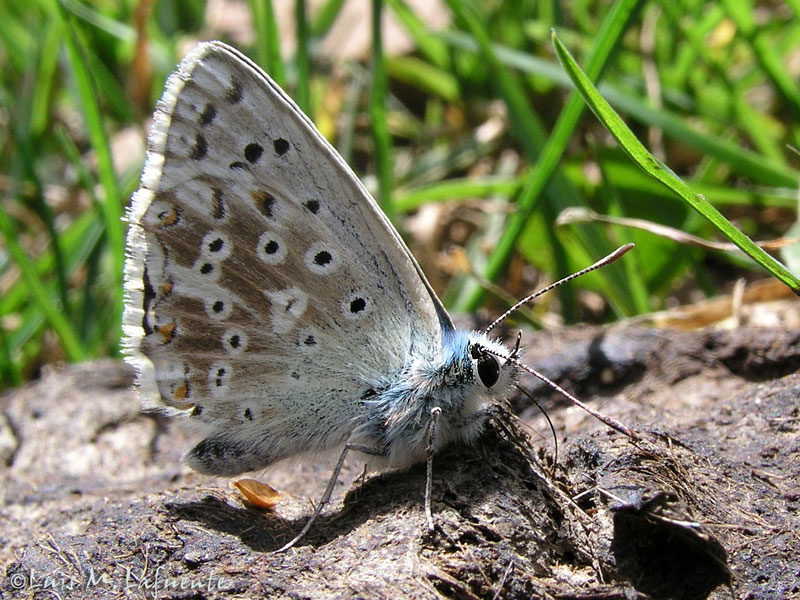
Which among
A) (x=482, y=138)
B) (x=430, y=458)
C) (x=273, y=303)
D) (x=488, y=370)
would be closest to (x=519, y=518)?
(x=430, y=458)

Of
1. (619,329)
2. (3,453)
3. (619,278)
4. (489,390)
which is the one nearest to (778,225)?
(619,278)

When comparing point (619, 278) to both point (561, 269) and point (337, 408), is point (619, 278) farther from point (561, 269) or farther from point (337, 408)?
point (337, 408)

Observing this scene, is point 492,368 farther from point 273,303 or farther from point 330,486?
point 273,303

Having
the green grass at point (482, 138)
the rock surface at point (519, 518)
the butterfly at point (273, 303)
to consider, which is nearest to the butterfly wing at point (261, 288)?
the butterfly at point (273, 303)

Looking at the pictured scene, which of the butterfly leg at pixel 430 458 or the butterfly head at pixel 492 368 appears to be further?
the butterfly head at pixel 492 368

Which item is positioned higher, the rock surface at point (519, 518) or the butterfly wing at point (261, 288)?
the butterfly wing at point (261, 288)

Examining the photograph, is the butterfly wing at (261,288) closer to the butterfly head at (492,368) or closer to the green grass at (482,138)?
the butterfly head at (492,368)

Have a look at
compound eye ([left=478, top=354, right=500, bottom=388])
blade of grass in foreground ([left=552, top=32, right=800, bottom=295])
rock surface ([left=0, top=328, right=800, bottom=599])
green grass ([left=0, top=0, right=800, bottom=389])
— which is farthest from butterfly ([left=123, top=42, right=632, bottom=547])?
green grass ([left=0, top=0, right=800, bottom=389])
